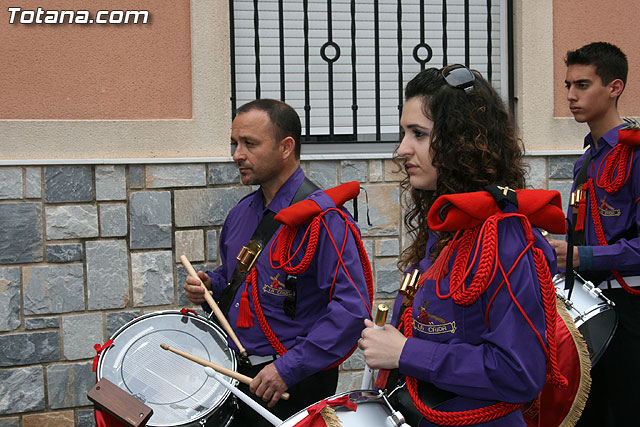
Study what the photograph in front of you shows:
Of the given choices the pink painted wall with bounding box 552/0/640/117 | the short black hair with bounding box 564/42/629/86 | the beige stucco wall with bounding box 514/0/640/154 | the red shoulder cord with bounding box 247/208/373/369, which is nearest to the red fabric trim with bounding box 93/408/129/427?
the red shoulder cord with bounding box 247/208/373/369

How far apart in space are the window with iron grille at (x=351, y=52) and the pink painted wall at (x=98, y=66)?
0.47 m

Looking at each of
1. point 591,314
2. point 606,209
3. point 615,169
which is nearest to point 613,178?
point 615,169

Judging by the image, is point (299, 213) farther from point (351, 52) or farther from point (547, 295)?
point (351, 52)

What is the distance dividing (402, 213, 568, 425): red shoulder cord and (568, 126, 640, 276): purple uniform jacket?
4.91ft

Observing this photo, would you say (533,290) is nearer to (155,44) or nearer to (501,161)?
(501,161)

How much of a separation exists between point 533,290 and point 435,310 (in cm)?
25

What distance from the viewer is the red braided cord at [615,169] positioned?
3191mm

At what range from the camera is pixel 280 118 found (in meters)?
3.11

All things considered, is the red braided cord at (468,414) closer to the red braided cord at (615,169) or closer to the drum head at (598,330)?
the drum head at (598,330)

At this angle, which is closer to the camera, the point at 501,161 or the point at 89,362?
the point at 501,161

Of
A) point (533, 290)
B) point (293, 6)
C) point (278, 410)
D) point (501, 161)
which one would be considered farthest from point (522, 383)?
point (293, 6)

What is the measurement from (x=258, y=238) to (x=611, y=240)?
1.66 meters

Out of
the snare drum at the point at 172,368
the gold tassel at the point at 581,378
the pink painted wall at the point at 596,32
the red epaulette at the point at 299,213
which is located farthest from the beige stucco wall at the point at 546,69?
the snare drum at the point at 172,368

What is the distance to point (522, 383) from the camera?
158cm
